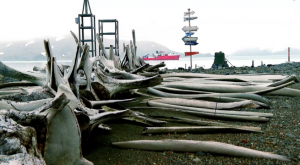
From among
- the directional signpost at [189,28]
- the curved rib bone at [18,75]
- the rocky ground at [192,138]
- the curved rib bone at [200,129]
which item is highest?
the directional signpost at [189,28]

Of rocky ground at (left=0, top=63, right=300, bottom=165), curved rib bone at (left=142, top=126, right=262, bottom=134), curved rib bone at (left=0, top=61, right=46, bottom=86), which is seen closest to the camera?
rocky ground at (left=0, top=63, right=300, bottom=165)

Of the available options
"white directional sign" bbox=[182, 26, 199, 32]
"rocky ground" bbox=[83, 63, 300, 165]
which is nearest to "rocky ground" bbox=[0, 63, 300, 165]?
"rocky ground" bbox=[83, 63, 300, 165]

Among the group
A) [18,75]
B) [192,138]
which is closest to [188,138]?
[192,138]

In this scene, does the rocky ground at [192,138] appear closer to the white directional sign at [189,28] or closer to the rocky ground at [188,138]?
the rocky ground at [188,138]

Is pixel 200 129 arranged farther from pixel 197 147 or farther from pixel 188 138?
pixel 197 147

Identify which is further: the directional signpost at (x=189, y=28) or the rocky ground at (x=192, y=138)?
the directional signpost at (x=189, y=28)

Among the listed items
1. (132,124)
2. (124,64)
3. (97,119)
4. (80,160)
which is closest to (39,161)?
(80,160)

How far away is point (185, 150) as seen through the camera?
168 cm

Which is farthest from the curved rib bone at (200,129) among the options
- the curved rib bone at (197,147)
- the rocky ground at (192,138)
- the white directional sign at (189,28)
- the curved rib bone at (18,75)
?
the white directional sign at (189,28)

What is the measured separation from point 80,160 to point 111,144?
2.03 feet

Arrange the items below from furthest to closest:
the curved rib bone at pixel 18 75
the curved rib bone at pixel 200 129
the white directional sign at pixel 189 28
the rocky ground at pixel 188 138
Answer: the white directional sign at pixel 189 28 < the curved rib bone at pixel 200 129 < the curved rib bone at pixel 18 75 < the rocky ground at pixel 188 138

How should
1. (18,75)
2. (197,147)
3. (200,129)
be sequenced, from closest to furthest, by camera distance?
1. (197,147)
2. (18,75)
3. (200,129)

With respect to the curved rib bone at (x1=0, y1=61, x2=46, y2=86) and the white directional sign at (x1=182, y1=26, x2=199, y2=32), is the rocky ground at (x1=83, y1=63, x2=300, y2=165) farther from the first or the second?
the white directional sign at (x1=182, y1=26, x2=199, y2=32)

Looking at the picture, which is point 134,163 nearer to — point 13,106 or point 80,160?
point 80,160
